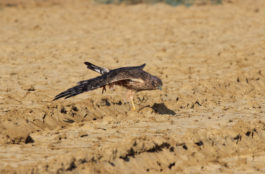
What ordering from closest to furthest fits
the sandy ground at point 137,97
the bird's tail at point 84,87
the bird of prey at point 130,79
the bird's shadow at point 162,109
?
the sandy ground at point 137,97 → the bird's tail at point 84,87 → the bird of prey at point 130,79 → the bird's shadow at point 162,109

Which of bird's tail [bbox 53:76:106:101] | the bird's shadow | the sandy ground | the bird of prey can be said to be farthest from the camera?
the bird's shadow

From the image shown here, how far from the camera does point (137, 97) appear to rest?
A: 902cm

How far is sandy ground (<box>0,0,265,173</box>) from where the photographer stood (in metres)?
6.13

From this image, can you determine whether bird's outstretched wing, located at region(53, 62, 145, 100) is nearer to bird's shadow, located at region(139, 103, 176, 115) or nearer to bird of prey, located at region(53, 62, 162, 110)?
bird of prey, located at region(53, 62, 162, 110)

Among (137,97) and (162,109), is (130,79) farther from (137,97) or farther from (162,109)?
(137,97)

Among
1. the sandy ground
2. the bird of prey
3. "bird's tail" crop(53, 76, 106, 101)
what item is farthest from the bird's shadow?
"bird's tail" crop(53, 76, 106, 101)

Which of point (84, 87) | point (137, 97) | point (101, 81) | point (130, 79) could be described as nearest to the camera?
point (84, 87)

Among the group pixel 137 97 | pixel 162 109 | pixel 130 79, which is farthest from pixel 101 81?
pixel 137 97

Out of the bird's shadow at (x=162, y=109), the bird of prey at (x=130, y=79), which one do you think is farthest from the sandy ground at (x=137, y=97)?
the bird of prey at (x=130, y=79)

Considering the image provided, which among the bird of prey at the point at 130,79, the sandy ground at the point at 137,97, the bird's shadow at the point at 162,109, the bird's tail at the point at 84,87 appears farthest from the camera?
the bird's shadow at the point at 162,109

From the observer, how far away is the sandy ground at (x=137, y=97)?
20.1 ft

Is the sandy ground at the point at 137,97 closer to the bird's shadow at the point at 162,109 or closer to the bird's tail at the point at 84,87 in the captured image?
the bird's shadow at the point at 162,109

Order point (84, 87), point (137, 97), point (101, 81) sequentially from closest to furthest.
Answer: point (84, 87), point (101, 81), point (137, 97)

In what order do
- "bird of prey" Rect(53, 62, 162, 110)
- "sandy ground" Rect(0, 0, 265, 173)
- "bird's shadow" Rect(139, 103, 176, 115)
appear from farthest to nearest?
"bird's shadow" Rect(139, 103, 176, 115) < "bird of prey" Rect(53, 62, 162, 110) < "sandy ground" Rect(0, 0, 265, 173)
